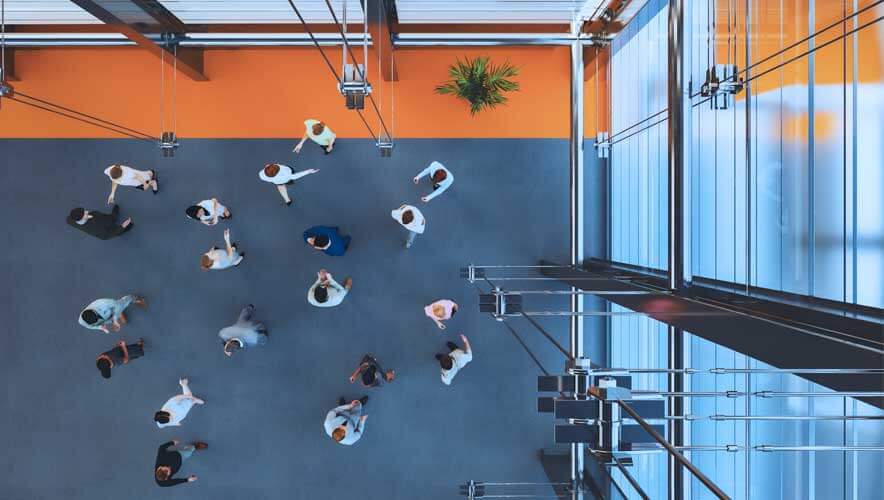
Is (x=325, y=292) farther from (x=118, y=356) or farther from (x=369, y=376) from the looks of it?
(x=118, y=356)

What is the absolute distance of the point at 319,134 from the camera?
504cm

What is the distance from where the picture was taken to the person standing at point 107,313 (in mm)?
4986

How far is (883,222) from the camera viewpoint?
6.39 ft

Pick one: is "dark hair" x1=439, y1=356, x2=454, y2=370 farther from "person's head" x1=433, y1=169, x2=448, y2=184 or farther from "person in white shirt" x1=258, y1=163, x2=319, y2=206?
"person in white shirt" x1=258, y1=163, x2=319, y2=206

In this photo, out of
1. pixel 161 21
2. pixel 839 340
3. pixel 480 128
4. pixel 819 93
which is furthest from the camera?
pixel 480 128

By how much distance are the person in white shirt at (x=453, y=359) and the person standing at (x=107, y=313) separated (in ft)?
9.48

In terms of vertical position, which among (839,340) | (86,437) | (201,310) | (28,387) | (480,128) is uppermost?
(480,128)

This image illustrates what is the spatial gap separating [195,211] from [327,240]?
1.16 meters

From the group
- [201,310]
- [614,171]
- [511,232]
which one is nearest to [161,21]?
[201,310]

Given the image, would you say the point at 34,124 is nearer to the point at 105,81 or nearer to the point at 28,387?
the point at 105,81

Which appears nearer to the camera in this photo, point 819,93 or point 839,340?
point 839,340

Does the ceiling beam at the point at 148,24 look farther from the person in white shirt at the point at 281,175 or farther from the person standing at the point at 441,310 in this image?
the person standing at the point at 441,310

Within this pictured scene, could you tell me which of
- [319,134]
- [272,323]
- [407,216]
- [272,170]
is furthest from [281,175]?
[272,323]

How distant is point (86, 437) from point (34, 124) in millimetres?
3053
